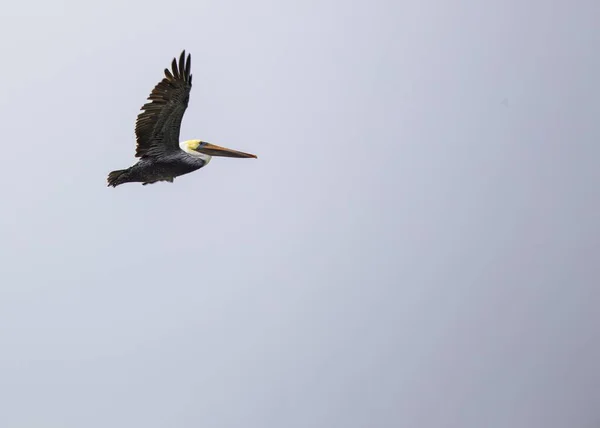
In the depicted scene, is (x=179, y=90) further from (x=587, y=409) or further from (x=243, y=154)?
(x=587, y=409)

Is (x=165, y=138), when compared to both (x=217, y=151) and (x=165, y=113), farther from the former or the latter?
(x=217, y=151)

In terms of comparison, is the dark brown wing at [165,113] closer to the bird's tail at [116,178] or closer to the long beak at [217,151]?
the bird's tail at [116,178]

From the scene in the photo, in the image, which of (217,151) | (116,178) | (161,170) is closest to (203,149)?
(217,151)

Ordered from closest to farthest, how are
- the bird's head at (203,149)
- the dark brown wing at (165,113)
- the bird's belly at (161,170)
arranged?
the dark brown wing at (165,113)
the bird's belly at (161,170)
the bird's head at (203,149)

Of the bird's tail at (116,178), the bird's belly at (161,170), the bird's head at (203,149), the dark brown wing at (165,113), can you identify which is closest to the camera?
the dark brown wing at (165,113)

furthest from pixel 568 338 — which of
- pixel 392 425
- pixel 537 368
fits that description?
pixel 392 425

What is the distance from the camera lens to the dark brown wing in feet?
59.9

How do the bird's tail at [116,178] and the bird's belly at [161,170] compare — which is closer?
the bird's tail at [116,178]

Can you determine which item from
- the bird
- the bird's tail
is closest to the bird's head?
the bird

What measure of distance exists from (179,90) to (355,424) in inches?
7349

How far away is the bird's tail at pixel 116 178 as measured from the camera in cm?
1862

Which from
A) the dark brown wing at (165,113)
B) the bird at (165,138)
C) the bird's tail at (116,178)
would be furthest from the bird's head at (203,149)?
the bird's tail at (116,178)

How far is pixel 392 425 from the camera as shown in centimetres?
19100

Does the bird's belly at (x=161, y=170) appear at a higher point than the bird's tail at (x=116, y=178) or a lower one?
higher
